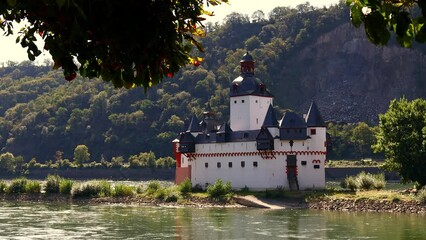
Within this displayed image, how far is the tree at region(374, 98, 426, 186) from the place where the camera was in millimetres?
50844

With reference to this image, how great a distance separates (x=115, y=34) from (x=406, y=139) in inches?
1909

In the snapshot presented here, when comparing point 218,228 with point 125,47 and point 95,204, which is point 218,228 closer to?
point 95,204

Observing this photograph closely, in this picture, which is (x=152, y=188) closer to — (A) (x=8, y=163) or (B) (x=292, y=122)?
(B) (x=292, y=122)

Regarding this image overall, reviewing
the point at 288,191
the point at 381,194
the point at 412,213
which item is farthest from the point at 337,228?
the point at 288,191

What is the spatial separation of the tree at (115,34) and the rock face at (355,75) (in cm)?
16812

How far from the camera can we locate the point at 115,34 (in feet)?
17.5

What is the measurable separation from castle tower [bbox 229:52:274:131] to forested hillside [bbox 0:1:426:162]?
78.8 metres

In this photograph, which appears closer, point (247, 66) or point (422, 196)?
point (422, 196)

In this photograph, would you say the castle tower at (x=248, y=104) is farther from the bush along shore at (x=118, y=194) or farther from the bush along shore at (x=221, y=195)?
the bush along shore at (x=221, y=195)

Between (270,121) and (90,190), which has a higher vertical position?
(270,121)

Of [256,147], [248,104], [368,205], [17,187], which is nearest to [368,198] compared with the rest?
[368,205]

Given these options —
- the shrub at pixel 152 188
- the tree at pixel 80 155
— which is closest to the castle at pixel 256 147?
the shrub at pixel 152 188

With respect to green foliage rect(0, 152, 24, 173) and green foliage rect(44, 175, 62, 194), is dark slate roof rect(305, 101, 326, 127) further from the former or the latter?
green foliage rect(0, 152, 24, 173)

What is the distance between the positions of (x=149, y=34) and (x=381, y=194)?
4911 centimetres
